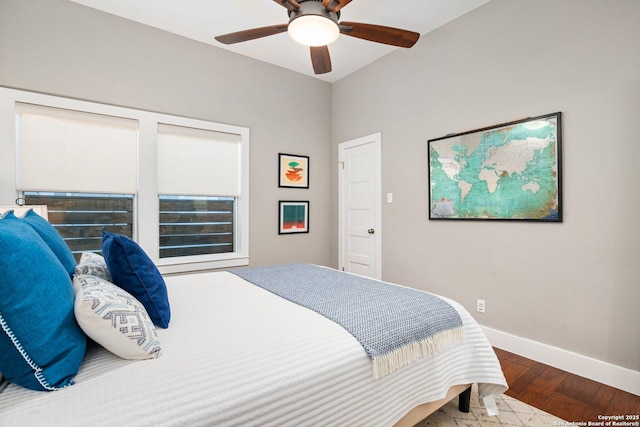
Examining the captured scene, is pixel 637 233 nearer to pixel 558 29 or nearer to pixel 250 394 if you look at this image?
pixel 558 29

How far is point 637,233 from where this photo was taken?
1.97m

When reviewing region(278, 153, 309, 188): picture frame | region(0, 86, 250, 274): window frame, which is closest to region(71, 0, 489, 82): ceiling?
region(0, 86, 250, 274): window frame

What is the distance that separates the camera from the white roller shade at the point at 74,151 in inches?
102

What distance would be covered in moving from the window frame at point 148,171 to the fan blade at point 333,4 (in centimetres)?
199

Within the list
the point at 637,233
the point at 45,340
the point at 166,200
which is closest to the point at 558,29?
the point at 637,233

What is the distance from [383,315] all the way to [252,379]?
2.22 ft

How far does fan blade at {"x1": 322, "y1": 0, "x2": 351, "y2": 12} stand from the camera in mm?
1852

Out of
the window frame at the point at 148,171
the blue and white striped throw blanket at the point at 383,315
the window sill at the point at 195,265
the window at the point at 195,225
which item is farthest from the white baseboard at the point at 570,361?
the window at the point at 195,225

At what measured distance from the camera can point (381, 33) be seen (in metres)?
2.19

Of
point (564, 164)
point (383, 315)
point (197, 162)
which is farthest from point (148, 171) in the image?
point (564, 164)

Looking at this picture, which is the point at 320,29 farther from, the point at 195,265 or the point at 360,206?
the point at 195,265

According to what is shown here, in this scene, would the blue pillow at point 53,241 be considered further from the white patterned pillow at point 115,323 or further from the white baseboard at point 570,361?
the white baseboard at point 570,361

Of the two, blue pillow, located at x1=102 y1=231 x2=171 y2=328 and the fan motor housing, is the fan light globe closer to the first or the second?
the fan motor housing

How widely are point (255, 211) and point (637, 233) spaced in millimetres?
3339
